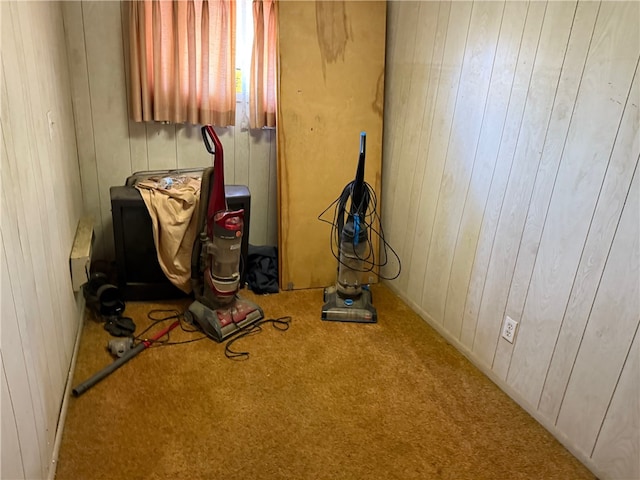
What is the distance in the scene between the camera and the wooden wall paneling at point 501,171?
6.28 feet

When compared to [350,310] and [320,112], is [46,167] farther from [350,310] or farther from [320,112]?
→ [350,310]

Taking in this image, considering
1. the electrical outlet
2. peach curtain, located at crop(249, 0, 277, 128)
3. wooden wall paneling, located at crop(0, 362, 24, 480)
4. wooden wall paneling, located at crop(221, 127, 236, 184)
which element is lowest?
the electrical outlet

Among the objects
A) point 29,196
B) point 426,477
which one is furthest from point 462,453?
point 29,196

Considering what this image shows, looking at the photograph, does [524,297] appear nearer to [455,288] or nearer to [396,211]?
[455,288]

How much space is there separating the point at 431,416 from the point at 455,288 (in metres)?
0.72

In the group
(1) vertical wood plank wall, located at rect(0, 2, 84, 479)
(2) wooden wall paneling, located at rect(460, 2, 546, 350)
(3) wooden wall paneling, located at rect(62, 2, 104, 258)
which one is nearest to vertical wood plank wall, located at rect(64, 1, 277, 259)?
(3) wooden wall paneling, located at rect(62, 2, 104, 258)

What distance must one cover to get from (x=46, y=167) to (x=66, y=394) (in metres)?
0.90

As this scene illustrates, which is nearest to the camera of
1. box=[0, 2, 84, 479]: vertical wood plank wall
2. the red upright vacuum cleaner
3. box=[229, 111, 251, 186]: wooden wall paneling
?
box=[0, 2, 84, 479]: vertical wood plank wall

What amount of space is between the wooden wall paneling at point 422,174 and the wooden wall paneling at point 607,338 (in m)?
1.06

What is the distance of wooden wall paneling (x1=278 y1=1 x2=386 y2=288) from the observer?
274 cm

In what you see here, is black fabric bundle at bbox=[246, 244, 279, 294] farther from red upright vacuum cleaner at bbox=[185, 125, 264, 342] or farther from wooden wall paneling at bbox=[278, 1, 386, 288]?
red upright vacuum cleaner at bbox=[185, 125, 264, 342]

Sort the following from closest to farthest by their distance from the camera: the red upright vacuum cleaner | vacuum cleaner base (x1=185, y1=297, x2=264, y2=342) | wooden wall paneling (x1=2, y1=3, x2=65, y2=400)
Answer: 1. wooden wall paneling (x1=2, y1=3, x2=65, y2=400)
2. the red upright vacuum cleaner
3. vacuum cleaner base (x1=185, y1=297, x2=264, y2=342)

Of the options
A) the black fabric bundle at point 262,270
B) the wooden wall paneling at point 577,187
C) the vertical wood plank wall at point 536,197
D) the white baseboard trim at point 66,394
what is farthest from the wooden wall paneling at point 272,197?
the wooden wall paneling at point 577,187

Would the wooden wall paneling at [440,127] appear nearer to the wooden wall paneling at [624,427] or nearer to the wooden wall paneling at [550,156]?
the wooden wall paneling at [550,156]
